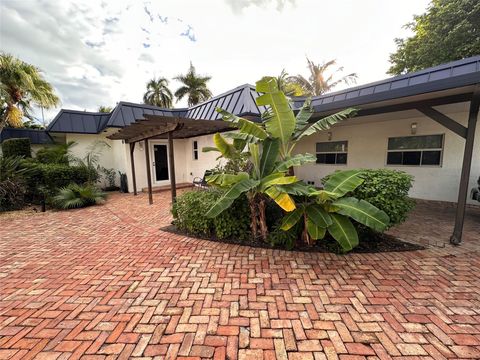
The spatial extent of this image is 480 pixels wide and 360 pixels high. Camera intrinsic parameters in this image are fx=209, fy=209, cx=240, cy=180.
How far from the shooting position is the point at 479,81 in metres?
3.04

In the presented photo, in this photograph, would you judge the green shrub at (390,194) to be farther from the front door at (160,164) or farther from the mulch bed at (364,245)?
the front door at (160,164)

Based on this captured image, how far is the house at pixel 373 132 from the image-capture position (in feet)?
12.7

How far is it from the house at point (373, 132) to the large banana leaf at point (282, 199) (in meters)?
2.91

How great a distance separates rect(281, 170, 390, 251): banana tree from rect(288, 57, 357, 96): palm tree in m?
17.9

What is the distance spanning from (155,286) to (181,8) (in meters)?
7.02

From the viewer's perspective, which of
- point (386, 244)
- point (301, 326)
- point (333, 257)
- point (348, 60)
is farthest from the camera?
point (348, 60)

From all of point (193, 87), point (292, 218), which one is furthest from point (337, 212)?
point (193, 87)

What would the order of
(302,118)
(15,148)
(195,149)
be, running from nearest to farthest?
(302,118)
(15,148)
(195,149)

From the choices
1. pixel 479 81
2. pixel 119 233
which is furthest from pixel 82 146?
pixel 479 81

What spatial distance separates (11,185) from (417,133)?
14.3 metres

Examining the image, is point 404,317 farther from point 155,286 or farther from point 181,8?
point 181,8

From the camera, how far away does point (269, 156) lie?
402 cm

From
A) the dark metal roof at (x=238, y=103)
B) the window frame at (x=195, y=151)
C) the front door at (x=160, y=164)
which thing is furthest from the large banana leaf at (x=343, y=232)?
the front door at (x=160, y=164)

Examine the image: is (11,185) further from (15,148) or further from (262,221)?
(262,221)
